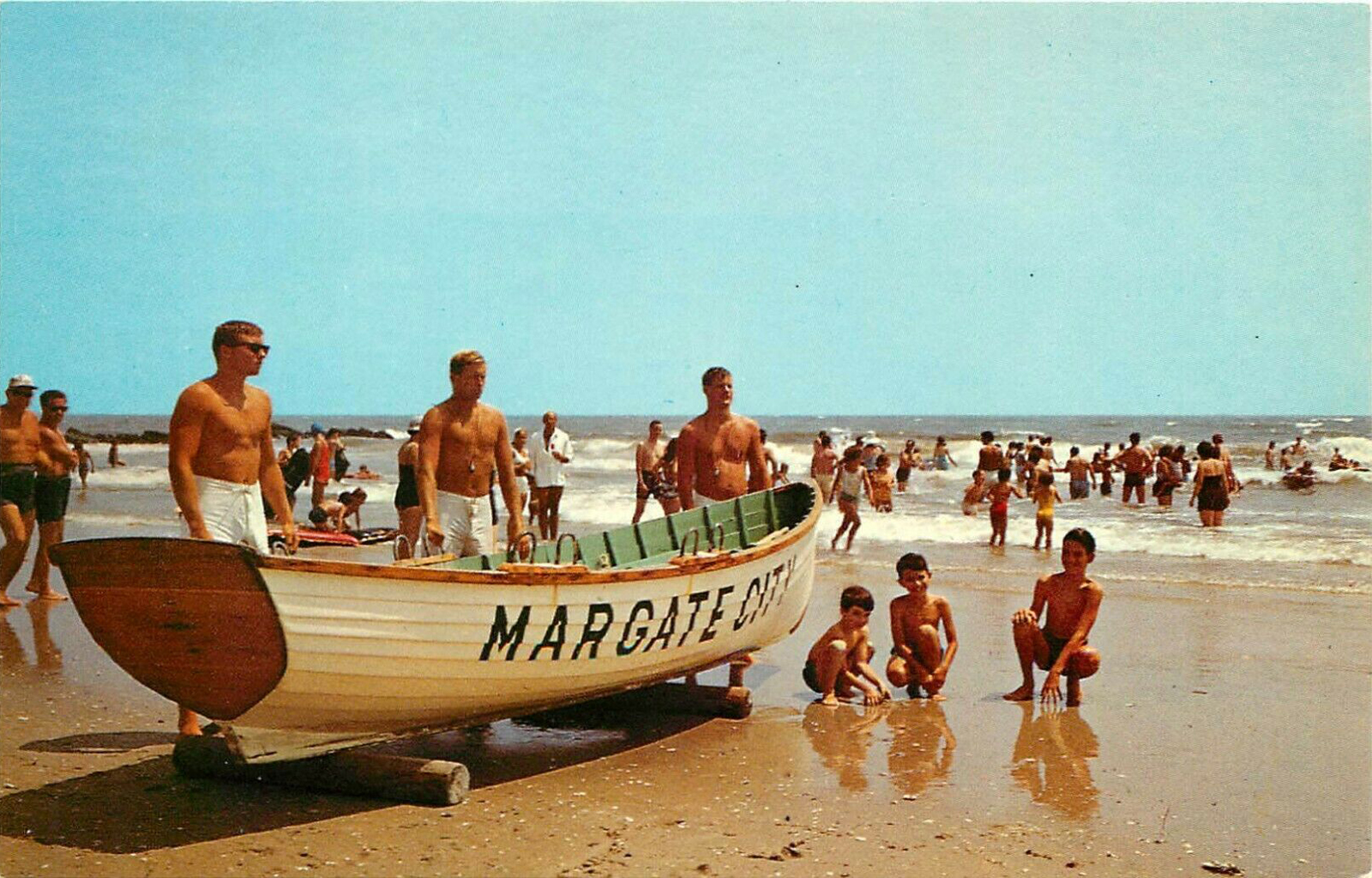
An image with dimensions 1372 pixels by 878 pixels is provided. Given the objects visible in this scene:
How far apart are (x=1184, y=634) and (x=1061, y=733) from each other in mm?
3738

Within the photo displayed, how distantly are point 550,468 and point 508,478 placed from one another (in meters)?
9.45

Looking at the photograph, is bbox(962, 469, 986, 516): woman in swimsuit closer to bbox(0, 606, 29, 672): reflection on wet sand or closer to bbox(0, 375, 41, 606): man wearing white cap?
bbox(0, 375, 41, 606): man wearing white cap

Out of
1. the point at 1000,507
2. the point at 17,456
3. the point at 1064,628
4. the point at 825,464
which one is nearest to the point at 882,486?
the point at 825,464

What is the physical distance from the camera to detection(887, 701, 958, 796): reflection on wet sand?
5680 mm

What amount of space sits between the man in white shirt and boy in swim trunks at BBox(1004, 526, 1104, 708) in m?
9.29

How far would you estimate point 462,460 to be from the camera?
673 centimetres

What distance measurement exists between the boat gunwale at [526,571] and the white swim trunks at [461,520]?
1.26 m

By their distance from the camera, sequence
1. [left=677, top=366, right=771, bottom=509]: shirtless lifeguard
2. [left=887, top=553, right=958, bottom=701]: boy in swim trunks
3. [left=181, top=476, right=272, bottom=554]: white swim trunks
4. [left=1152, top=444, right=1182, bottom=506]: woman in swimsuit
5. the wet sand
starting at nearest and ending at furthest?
the wet sand, [left=181, top=476, right=272, bottom=554]: white swim trunks, [left=887, top=553, right=958, bottom=701]: boy in swim trunks, [left=677, top=366, right=771, bottom=509]: shirtless lifeguard, [left=1152, top=444, right=1182, bottom=506]: woman in swimsuit

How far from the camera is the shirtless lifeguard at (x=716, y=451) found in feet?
25.8

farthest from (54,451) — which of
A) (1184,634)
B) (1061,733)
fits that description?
(1184,634)

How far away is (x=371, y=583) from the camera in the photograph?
15.4 feet

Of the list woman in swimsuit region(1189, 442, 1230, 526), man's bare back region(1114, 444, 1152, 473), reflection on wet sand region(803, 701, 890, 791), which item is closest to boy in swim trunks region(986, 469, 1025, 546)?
woman in swimsuit region(1189, 442, 1230, 526)

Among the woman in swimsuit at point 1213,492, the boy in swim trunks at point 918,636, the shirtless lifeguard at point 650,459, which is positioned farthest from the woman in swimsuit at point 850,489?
the boy in swim trunks at point 918,636

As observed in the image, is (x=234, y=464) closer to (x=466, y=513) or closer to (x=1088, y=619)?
(x=466, y=513)
